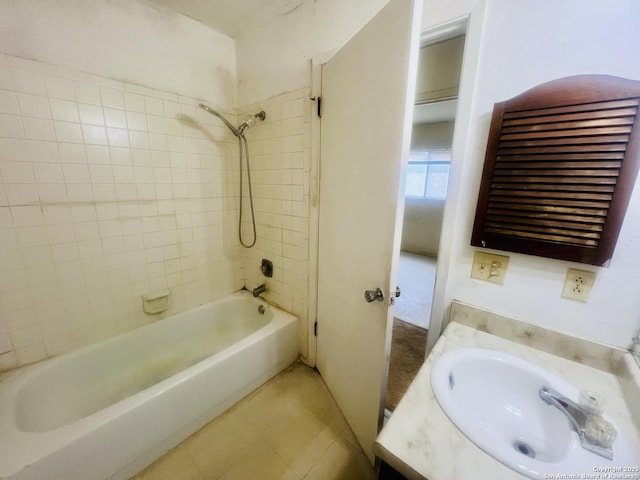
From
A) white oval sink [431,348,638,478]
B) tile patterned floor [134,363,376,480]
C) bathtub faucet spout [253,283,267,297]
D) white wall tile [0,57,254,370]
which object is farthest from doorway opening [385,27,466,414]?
white wall tile [0,57,254,370]

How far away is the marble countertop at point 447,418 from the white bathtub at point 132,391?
Result: 1.06 meters

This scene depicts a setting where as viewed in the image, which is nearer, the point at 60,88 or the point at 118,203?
the point at 60,88

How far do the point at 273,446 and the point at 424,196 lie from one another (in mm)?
4503

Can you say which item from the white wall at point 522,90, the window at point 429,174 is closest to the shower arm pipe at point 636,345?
the white wall at point 522,90

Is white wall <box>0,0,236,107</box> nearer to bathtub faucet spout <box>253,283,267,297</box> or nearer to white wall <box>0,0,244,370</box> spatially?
white wall <box>0,0,244,370</box>

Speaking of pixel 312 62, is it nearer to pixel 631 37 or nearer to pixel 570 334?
pixel 631 37

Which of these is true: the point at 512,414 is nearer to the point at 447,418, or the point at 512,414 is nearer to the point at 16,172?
the point at 447,418

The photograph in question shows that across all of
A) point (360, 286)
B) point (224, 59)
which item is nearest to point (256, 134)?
point (224, 59)

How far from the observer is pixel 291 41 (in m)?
1.44

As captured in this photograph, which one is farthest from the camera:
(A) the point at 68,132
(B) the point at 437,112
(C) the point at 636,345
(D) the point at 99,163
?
(B) the point at 437,112

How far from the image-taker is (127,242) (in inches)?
58.1

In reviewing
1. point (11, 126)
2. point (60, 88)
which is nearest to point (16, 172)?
point (11, 126)

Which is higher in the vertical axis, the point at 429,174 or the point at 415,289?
the point at 429,174

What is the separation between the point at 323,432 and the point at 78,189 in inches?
72.6
